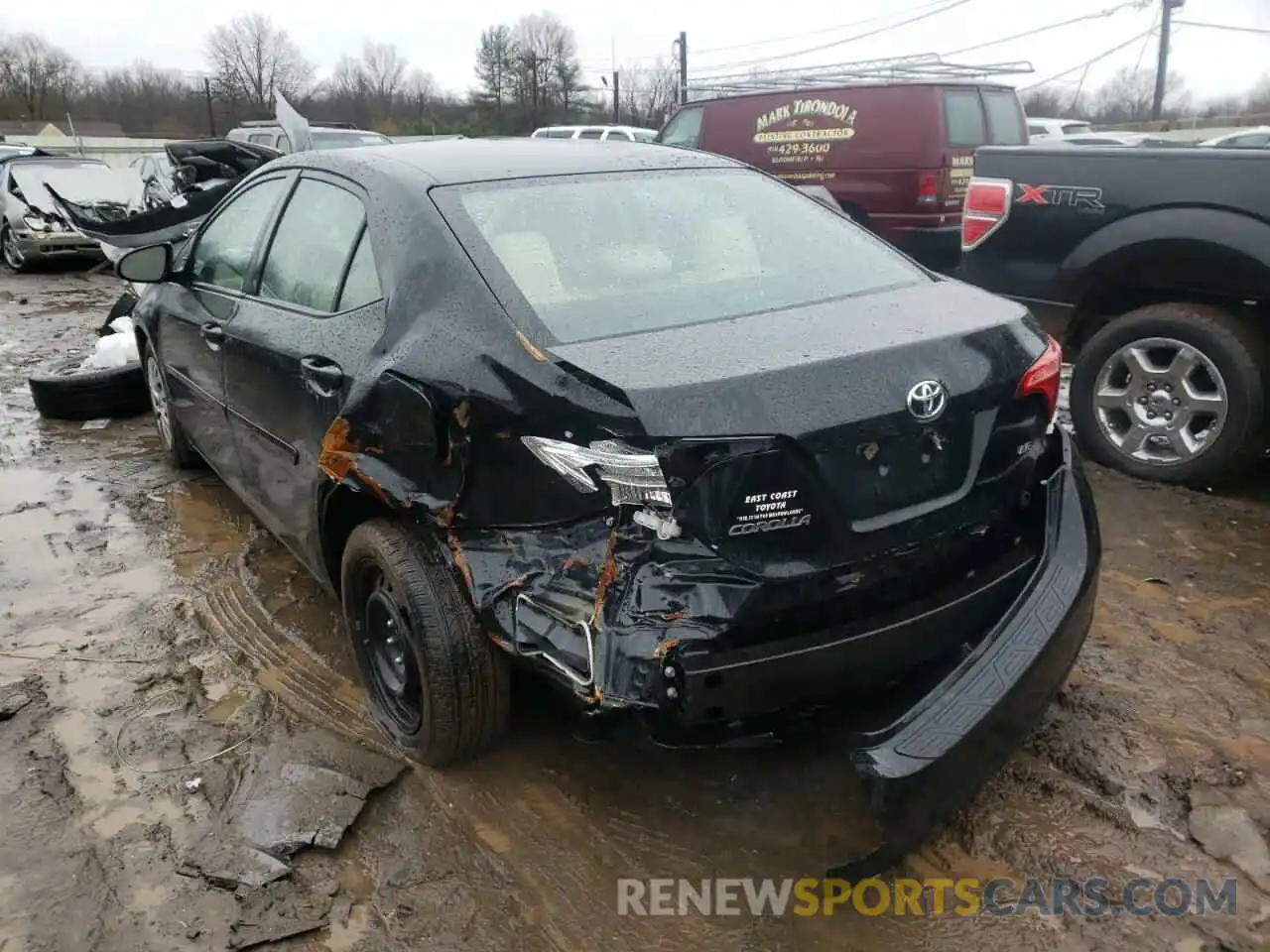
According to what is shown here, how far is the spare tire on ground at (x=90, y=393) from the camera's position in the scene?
20.9 ft

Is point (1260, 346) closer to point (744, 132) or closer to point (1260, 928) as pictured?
point (1260, 928)

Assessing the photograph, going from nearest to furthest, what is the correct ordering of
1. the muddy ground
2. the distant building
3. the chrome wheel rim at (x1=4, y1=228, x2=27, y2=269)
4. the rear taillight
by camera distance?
the muddy ground < the rear taillight < the chrome wheel rim at (x1=4, y1=228, x2=27, y2=269) < the distant building

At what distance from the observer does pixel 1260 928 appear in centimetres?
221

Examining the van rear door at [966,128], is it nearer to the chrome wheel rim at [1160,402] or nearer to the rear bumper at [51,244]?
Result: the chrome wheel rim at [1160,402]

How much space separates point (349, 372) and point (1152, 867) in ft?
7.99

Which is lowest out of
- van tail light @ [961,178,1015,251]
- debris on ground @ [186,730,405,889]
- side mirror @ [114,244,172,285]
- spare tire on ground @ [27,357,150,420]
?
debris on ground @ [186,730,405,889]

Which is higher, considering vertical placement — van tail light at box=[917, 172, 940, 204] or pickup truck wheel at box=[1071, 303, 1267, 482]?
van tail light at box=[917, 172, 940, 204]

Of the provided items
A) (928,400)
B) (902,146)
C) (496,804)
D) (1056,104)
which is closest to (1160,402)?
(928,400)

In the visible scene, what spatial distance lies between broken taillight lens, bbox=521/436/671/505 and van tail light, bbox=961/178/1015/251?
371 centimetres

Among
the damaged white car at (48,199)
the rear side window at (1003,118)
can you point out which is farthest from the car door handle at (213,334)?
the damaged white car at (48,199)

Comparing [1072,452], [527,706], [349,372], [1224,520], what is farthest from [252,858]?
[1224,520]

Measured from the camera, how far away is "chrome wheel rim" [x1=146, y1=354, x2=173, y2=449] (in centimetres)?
524

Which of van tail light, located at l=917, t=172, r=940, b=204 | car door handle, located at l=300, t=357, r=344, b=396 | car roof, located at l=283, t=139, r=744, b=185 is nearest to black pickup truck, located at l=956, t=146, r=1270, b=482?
car roof, located at l=283, t=139, r=744, b=185

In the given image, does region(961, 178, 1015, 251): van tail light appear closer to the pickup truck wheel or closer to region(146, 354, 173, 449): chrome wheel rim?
the pickup truck wheel
